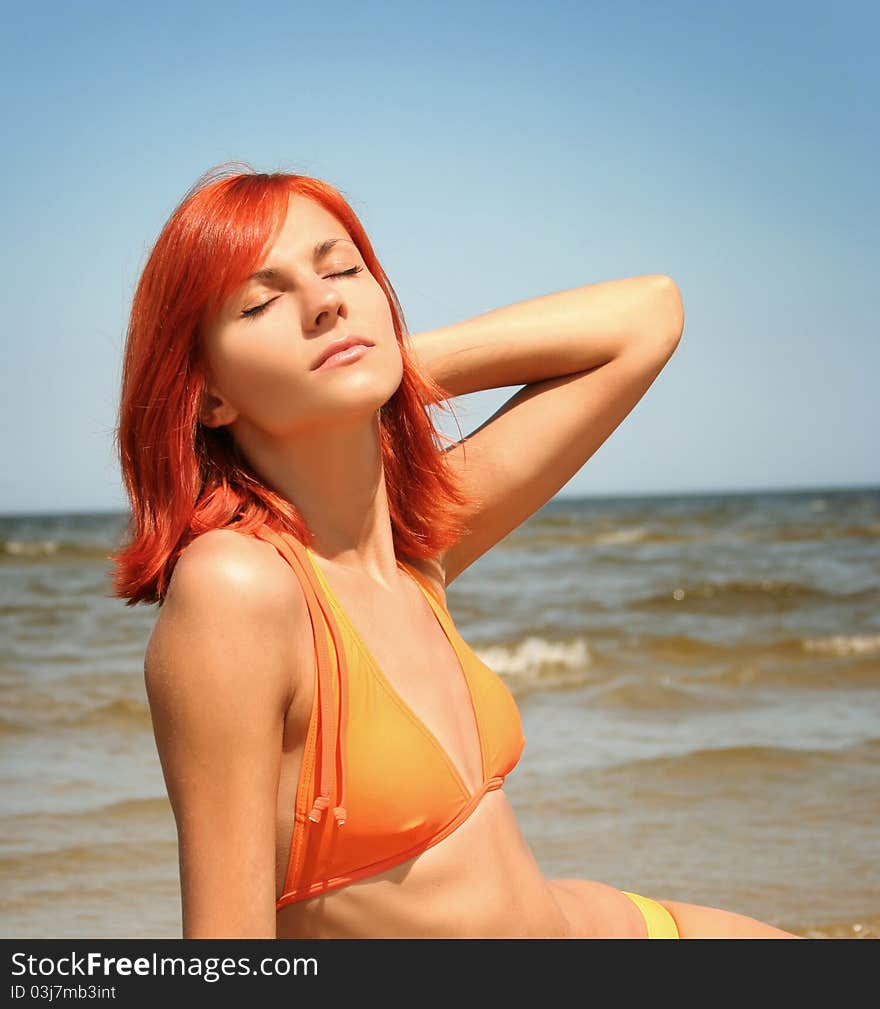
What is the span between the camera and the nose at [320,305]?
6.60 feet

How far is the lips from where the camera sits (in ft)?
6.60

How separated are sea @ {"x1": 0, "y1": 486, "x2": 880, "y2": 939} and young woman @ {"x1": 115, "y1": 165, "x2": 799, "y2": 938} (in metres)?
0.36

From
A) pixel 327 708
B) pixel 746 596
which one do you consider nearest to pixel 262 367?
pixel 327 708

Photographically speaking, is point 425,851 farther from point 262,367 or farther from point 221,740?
point 262,367

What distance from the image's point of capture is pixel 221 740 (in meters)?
1.75

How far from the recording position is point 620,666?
9.34 meters

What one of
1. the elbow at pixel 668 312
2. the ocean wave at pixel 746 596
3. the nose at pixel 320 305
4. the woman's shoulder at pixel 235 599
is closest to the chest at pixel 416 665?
the woman's shoulder at pixel 235 599

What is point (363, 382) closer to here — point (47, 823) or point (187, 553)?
point (187, 553)

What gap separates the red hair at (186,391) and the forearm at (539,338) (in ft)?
1.47

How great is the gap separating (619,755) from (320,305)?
492 cm

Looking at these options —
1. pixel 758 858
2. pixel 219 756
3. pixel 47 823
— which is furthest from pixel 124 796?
pixel 219 756

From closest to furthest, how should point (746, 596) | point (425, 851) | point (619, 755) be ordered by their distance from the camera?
1. point (425, 851)
2. point (619, 755)
3. point (746, 596)

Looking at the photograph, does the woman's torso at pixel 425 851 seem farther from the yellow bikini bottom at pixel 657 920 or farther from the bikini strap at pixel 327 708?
the yellow bikini bottom at pixel 657 920

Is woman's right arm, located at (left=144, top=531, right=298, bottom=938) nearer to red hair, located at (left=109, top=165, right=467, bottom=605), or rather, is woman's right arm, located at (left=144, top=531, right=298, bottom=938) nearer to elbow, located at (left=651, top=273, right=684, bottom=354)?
red hair, located at (left=109, top=165, right=467, bottom=605)
